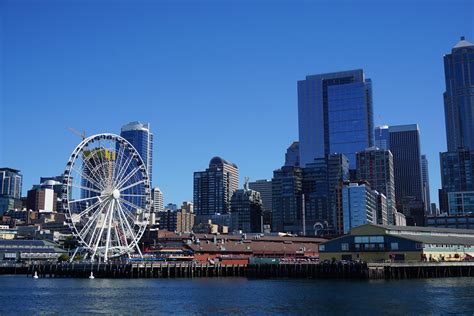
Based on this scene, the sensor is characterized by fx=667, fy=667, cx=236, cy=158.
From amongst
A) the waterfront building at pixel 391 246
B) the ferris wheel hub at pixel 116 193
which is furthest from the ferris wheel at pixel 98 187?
the waterfront building at pixel 391 246

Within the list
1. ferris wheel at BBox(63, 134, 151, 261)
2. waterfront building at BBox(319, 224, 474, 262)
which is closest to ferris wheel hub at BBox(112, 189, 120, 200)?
ferris wheel at BBox(63, 134, 151, 261)

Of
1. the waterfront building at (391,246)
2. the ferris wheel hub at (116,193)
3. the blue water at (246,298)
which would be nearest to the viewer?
the blue water at (246,298)

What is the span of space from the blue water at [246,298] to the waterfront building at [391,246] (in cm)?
2043

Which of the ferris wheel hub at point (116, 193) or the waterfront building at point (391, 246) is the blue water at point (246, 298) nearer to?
the waterfront building at point (391, 246)

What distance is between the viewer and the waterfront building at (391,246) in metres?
126

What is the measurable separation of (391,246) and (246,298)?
175 ft

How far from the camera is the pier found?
114562 millimetres

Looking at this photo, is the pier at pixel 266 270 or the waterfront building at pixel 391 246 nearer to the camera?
the pier at pixel 266 270

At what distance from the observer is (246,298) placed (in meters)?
81.7

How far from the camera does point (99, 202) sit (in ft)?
414

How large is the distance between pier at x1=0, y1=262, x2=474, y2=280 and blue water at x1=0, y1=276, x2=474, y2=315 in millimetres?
9341

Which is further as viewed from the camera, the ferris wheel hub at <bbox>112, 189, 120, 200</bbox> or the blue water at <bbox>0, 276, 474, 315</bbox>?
the ferris wheel hub at <bbox>112, 189, 120, 200</bbox>

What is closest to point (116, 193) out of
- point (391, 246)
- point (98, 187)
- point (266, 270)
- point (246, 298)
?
point (98, 187)

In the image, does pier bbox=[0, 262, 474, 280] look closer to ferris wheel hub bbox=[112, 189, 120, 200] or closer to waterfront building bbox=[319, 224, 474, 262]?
waterfront building bbox=[319, 224, 474, 262]
